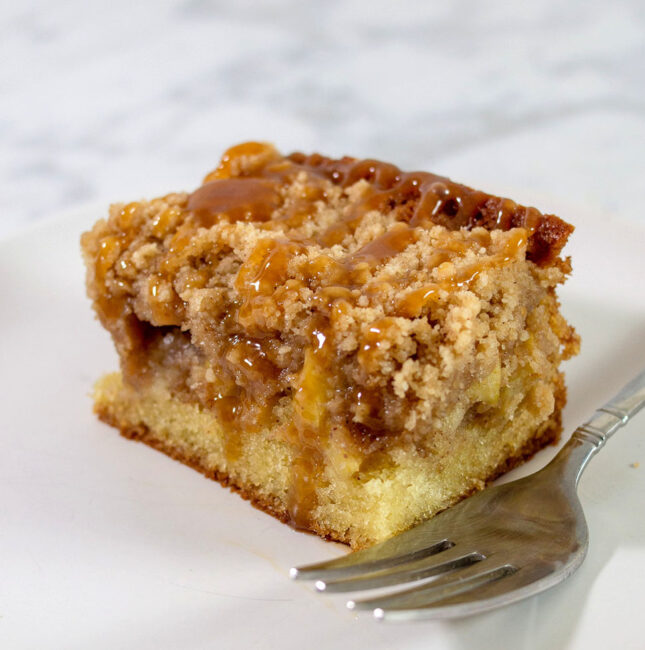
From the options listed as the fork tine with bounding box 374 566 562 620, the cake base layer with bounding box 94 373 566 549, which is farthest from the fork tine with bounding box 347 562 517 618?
the cake base layer with bounding box 94 373 566 549

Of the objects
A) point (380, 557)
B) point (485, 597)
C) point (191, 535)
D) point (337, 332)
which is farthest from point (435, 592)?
point (191, 535)

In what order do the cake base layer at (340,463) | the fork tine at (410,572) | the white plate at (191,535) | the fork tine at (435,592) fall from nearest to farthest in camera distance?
1. the fork tine at (435,592)
2. the fork tine at (410,572)
3. the white plate at (191,535)
4. the cake base layer at (340,463)

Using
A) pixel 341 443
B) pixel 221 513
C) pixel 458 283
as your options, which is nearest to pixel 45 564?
pixel 221 513

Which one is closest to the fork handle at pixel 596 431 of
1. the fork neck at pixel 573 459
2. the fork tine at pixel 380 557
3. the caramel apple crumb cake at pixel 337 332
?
the fork neck at pixel 573 459

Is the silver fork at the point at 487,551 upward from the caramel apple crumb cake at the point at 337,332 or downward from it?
downward

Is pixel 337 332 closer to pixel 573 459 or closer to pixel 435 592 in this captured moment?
pixel 435 592

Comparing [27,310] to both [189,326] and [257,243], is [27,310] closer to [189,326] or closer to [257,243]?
[189,326]

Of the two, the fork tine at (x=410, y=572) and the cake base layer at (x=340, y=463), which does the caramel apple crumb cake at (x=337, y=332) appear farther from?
the fork tine at (x=410, y=572)
